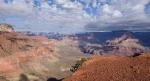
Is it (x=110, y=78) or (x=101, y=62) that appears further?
(x=101, y=62)

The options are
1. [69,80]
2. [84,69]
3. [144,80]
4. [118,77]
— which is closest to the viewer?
[144,80]

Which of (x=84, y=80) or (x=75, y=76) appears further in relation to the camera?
(x=75, y=76)

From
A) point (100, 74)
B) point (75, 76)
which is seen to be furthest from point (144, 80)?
point (75, 76)

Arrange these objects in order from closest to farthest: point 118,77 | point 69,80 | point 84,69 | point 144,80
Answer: point 144,80 → point 118,77 → point 69,80 → point 84,69

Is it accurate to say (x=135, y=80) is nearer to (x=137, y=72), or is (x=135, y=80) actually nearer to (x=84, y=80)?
(x=137, y=72)

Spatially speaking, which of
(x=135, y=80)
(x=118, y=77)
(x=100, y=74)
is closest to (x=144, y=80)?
(x=135, y=80)

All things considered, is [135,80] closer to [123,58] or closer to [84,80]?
[84,80]
